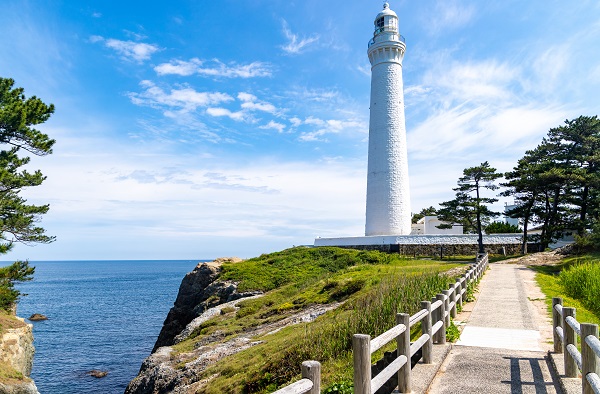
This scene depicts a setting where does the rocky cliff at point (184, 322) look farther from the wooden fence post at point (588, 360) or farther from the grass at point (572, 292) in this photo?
the grass at point (572, 292)

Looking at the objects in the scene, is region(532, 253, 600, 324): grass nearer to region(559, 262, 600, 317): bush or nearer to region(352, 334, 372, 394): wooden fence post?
region(559, 262, 600, 317): bush

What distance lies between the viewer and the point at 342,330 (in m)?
10.4

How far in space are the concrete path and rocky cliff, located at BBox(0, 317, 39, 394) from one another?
1334 centimetres

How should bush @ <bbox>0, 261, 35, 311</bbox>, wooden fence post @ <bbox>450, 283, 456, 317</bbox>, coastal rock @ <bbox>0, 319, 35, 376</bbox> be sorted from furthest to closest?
bush @ <bbox>0, 261, 35, 311</bbox> → coastal rock @ <bbox>0, 319, 35, 376</bbox> → wooden fence post @ <bbox>450, 283, 456, 317</bbox>

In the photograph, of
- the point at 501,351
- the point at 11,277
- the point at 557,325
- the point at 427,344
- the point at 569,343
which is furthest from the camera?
the point at 11,277

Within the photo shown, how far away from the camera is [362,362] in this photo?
4.75 meters

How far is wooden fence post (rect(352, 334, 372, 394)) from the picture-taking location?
→ 4727 millimetres

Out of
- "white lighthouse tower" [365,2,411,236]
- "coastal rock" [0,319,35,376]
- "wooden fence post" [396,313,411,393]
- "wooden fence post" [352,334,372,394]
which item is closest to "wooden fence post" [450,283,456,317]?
"wooden fence post" [396,313,411,393]

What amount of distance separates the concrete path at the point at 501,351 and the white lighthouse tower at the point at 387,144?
22.4m

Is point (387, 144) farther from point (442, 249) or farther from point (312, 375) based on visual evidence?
point (312, 375)

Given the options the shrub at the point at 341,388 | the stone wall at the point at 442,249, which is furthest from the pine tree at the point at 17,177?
the stone wall at the point at 442,249

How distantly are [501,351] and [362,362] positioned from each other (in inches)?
201

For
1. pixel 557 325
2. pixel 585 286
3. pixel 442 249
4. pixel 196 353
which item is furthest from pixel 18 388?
pixel 442 249

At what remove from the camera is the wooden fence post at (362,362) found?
15.5 ft
